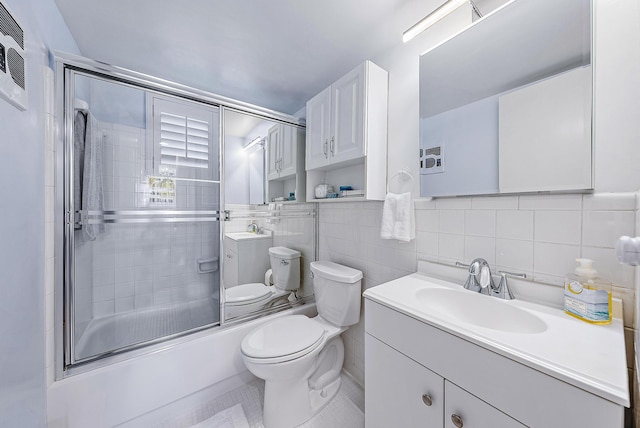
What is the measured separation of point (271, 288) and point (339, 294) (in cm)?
65

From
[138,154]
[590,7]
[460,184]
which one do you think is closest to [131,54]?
[138,154]

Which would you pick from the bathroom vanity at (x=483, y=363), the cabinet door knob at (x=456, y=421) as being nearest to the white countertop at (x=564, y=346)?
the bathroom vanity at (x=483, y=363)

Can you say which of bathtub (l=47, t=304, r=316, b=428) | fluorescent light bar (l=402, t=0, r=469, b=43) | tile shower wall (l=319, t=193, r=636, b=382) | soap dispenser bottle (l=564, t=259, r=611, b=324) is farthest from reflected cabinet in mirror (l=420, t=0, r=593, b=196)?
bathtub (l=47, t=304, r=316, b=428)

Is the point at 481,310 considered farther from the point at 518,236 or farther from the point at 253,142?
the point at 253,142

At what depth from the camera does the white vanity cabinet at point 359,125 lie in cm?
137

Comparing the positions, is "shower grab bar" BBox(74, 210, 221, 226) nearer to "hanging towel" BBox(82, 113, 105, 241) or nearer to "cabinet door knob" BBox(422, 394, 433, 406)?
"hanging towel" BBox(82, 113, 105, 241)

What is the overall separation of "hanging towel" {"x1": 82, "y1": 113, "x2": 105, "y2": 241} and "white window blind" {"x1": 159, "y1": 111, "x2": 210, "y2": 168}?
308 mm

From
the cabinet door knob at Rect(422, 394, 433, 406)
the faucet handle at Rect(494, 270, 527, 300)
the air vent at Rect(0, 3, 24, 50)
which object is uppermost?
the air vent at Rect(0, 3, 24, 50)

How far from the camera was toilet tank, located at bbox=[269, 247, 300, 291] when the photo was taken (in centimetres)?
192

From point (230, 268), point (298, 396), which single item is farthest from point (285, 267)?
point (298, 396)

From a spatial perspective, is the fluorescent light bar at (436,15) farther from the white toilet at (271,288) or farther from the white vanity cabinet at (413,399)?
the white toilet at (271,288)

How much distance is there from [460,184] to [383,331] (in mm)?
787

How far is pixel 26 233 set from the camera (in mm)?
889

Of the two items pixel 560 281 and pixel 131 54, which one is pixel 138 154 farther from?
pixel 560 281
